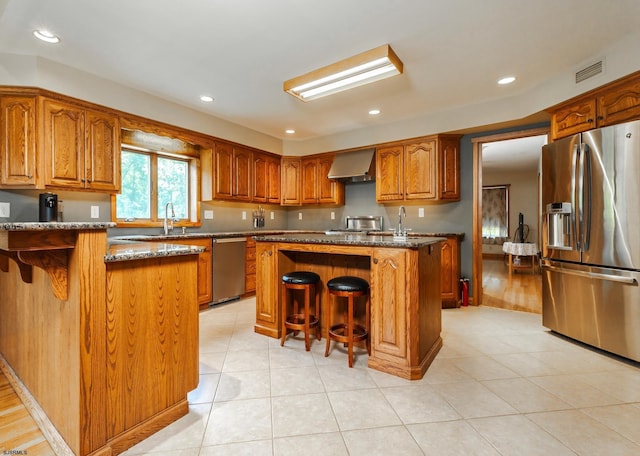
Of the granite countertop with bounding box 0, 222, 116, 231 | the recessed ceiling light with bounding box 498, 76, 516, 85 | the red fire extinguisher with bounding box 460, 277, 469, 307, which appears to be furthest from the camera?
the red fire extinguisher with bounding box 460, 277, 469, 307

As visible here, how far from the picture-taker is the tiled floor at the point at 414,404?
4.62 feet

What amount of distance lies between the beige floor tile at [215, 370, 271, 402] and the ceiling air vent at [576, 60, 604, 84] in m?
3.72

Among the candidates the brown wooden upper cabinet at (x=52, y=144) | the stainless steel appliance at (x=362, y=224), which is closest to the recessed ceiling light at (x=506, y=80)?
the stainless steel appliance at (x=362, y=224)

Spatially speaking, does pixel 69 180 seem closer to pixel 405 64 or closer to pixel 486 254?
pixel 405 64

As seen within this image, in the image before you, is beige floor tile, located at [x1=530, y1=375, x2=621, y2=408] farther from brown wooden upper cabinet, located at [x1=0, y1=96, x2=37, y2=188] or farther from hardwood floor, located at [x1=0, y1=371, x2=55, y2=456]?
brown wooden upper cabinet, located at [x1=0, y1=96, x2=37, y2=188]

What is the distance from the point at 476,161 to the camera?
3.96 m

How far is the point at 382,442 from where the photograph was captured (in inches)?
56.1

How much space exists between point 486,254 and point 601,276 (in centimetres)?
636

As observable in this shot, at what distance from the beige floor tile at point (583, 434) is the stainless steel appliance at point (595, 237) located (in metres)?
1.16

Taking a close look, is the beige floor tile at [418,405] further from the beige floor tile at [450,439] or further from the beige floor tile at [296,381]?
the beige floor tile at [296,381]

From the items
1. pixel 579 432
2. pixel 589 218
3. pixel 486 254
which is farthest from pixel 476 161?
pixel 486 254

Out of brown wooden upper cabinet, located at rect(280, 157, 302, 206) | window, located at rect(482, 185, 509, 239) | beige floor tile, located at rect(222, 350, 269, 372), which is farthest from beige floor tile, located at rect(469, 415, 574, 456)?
window, located at rect(482, 185, 509, 239)

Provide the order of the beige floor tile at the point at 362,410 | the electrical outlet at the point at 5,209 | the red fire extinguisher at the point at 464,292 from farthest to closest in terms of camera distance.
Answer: the red fire extinguisher at the point at 464,292
the electrical outlet at the point at 5,209
the beige floor tile at the point at 362,410

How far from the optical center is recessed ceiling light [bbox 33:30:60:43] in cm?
222
